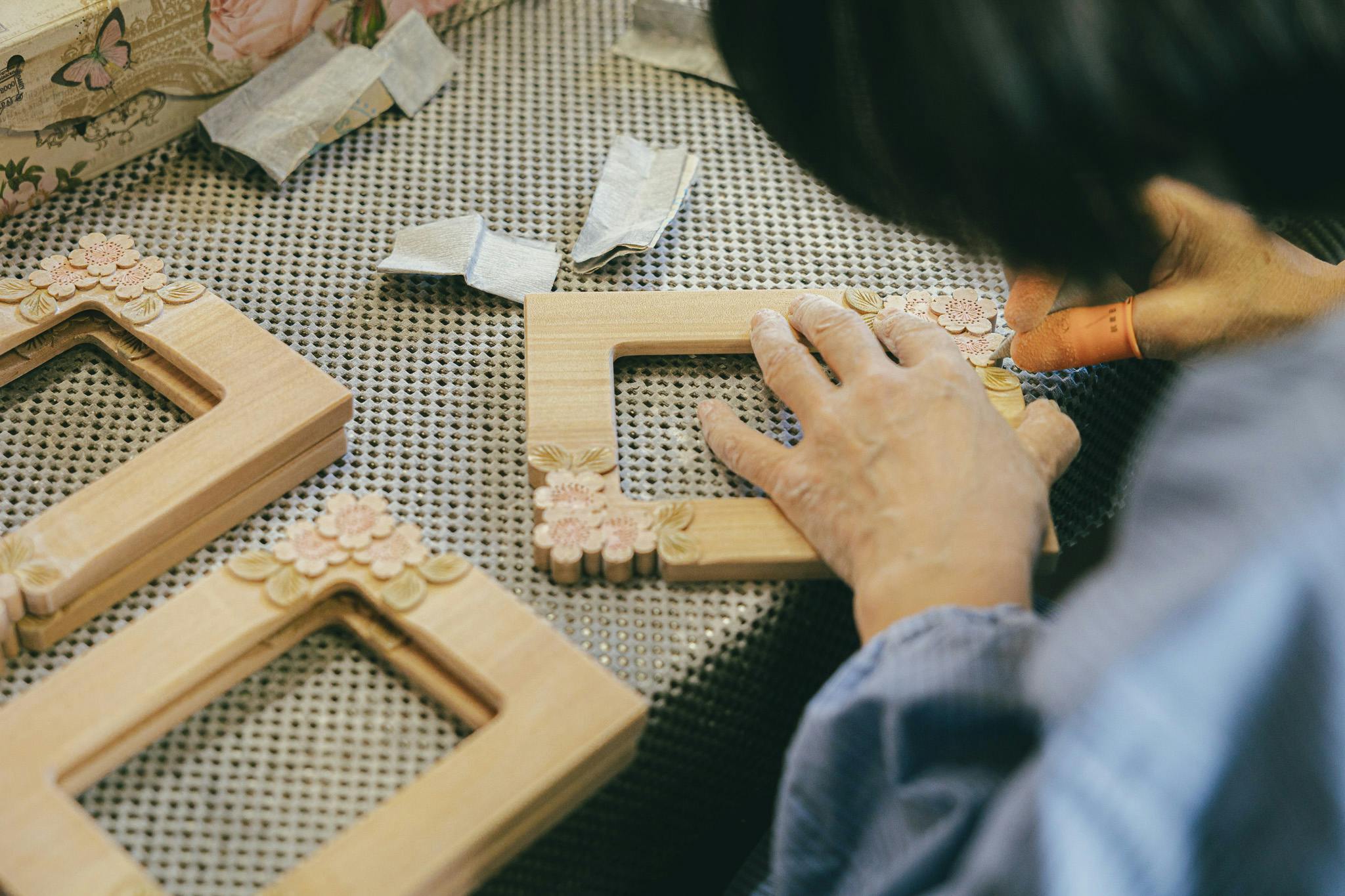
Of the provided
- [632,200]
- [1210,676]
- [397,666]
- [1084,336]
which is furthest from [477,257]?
[1210,676]

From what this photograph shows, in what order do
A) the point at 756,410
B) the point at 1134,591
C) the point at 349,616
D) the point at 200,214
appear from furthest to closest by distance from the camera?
the point at 200,214 → the point at 756,410 → the point at 349,616 → the point at 1134,591

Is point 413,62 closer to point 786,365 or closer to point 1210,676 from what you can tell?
point 786,365

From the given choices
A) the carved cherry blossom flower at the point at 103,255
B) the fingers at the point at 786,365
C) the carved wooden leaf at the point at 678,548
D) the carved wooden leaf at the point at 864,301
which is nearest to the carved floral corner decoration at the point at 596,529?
the carved wooden leaf at the point at 678,548

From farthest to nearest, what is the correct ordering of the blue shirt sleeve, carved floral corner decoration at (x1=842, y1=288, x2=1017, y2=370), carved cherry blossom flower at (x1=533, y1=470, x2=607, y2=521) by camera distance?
carved floral corner decoration at (x1=842, y1=288, x2=1017, y2=370), carved cherry blossom flower at (x1=533, y1=470, x2=607, y2=521), the blue shirt sleeve

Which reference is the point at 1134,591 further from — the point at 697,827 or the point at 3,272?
the point at 3,272

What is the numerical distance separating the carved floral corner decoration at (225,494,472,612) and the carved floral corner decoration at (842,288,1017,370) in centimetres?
35

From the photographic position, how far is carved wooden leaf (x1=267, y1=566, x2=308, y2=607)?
64 centimetres

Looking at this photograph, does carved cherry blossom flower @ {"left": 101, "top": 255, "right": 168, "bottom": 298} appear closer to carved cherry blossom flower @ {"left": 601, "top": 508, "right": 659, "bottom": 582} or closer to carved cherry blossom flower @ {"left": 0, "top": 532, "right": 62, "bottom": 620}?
carved cherry blossom flower @ {"left": 0, "top": 532, "right": 62, "bottom": 620}

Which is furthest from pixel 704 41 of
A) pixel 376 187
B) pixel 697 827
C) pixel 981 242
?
A: pixel 697 827

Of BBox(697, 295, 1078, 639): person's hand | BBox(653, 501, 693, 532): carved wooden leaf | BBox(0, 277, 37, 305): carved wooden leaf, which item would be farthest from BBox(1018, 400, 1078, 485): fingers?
BBox(0, 277, 37, 305): carved wooden leaf

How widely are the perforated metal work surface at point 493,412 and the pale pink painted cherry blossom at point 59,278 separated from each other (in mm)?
49

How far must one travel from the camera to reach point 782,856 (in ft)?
1.83

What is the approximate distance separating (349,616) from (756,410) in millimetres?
305

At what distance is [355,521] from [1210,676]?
0.49 metres
